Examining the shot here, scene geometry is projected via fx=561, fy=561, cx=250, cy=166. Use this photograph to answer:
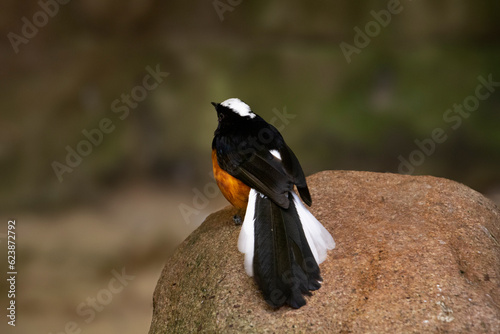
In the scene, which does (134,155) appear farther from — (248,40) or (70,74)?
(248,40)

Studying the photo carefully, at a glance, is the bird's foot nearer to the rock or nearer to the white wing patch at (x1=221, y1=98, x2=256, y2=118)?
the rock

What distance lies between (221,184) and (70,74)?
2550mm

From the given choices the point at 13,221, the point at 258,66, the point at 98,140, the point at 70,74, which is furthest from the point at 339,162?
the point at 13,221

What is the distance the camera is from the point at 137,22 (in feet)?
16.5

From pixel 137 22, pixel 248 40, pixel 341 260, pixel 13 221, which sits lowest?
pixel 341 260

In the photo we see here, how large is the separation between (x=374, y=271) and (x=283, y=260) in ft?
1.48

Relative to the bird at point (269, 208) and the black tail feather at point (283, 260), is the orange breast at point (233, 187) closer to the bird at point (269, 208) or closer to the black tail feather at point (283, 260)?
the bird at point (269, 208)
